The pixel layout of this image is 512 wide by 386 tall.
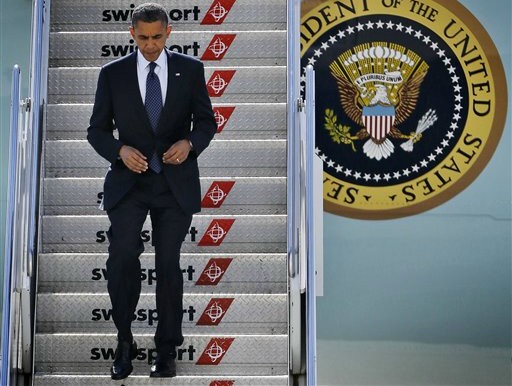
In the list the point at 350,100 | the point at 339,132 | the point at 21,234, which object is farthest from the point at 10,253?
the point at 350,100

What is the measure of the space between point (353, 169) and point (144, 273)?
181 cm

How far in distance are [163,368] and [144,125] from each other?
3.95 feet

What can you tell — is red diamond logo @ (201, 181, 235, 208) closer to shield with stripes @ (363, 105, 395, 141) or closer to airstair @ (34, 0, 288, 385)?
airstair @ (34, 0, 288, 385)

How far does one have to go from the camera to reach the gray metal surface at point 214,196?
22.1 feet

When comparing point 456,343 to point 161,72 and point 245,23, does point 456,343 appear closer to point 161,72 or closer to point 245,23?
point 245,23

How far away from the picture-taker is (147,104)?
582 cm

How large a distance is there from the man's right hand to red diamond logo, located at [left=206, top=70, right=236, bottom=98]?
1507 millimetres

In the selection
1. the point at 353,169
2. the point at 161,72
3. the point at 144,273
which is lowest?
the point at 144,273

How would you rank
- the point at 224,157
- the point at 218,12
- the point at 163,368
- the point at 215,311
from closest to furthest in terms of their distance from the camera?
the point at 163,368
the point at 215,311
the point at 224,157
the point at 218,12

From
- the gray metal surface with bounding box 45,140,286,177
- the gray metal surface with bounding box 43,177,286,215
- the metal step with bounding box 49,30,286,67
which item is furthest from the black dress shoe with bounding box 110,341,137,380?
the metal step with bounding box 49,30,286,67

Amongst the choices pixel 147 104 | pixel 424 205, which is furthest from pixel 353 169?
pixel 147 104

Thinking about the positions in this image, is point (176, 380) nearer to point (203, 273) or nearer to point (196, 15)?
point (203, 273)

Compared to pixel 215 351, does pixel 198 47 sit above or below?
above

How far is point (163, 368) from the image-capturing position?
5.92 m
